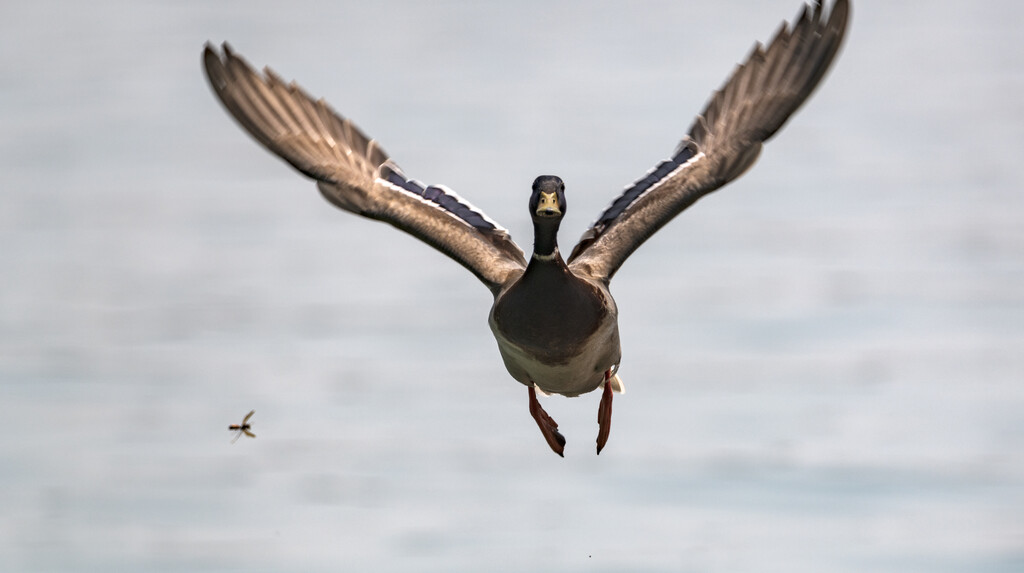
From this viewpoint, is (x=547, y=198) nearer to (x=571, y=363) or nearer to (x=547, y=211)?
(x=547, y=211)

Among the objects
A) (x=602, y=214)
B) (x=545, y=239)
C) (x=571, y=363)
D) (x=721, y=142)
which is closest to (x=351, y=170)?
(x=602, y=214)

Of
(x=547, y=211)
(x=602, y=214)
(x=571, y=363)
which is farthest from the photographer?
(x=602, y=214)

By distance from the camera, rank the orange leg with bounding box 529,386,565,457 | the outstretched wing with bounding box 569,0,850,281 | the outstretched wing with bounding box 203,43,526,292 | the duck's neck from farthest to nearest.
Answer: the orange leg with bounding box 529,386,565,457 < the outstretched wing with bounding box 203,43,526,292 < the outstretched wing with bounding box 569,0,850,281 < the duck's neck

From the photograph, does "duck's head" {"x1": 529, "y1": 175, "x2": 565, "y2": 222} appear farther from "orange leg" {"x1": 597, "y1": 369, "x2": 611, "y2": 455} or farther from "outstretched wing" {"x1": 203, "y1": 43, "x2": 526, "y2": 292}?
"orange leg" {"x1": 597, "y1": 369, "x2": 611, "y2": 455}

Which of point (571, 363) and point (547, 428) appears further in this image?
point (547, 428)

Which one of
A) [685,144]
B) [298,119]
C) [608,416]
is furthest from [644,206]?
[298,119]

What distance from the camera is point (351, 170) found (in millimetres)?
18172

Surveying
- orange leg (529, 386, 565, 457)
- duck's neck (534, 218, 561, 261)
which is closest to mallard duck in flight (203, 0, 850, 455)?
orange leg (529, 386, 565, 457)

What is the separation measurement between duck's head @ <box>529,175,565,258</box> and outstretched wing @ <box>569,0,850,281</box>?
5.34 ft

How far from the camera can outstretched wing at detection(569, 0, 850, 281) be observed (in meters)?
17.2

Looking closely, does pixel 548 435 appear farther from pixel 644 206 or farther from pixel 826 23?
pixel 826 23

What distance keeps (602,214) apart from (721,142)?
139 cm

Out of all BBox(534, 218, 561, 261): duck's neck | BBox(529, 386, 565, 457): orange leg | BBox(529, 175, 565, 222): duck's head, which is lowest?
BBox(529, 386, 565, 457): orange leg

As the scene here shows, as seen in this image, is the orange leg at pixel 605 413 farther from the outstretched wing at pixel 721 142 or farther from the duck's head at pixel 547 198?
the duck's head at pixel 547 198
